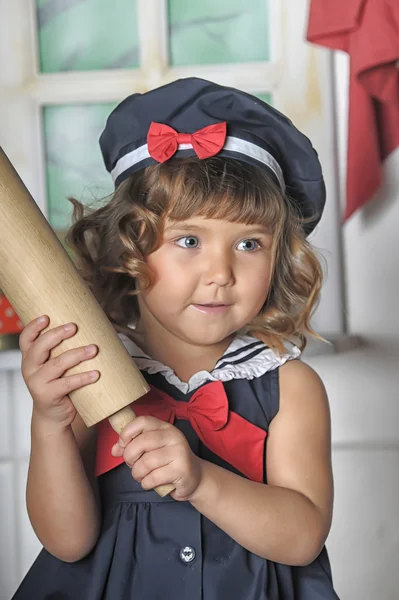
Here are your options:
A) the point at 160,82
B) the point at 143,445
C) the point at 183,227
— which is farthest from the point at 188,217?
the point at 160,82

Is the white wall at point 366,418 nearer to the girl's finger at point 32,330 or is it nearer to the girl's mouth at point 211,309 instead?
the girl's mouth at point 211,309

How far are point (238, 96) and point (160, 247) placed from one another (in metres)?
0.20

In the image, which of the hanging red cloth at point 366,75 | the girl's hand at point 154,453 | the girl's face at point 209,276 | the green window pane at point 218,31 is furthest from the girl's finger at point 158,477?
the green window pane at point 218,31

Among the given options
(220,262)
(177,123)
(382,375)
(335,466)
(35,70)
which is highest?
(35,70)

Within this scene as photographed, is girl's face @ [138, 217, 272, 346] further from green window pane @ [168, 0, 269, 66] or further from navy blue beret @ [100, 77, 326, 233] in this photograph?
green window pane @ [168, 0, 269, 66]

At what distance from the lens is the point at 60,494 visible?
0.94 meters

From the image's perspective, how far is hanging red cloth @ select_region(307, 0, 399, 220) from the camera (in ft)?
4.73

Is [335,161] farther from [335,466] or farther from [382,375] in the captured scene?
[335,466]

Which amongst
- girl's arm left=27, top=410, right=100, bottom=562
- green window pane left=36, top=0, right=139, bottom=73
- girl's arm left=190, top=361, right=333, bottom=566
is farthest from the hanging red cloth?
girl's arm left=27, top=410, right=100, bottom=562

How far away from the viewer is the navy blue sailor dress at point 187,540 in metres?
0.95

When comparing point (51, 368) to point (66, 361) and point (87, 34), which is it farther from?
point (87, 34)

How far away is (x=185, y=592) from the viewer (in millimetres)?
939

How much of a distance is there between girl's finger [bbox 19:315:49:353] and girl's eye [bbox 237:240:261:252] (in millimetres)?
293

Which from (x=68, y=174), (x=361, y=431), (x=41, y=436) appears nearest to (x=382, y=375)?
(x=361, y=431)
